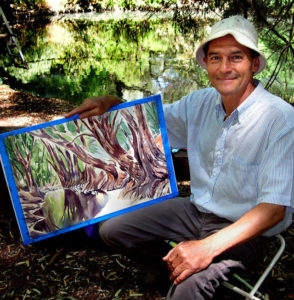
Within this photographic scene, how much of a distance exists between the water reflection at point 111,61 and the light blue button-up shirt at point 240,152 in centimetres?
430

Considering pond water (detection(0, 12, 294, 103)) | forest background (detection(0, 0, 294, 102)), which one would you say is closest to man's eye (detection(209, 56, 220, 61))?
forest background (detection(0, 0, 294, 102))

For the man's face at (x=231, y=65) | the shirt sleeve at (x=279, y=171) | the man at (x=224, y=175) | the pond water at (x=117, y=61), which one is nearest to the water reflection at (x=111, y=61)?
the pond water at (x=117, y=61)

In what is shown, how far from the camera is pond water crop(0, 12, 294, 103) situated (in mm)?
6445

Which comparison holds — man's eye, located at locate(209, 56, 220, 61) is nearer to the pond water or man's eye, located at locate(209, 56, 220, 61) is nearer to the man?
the man

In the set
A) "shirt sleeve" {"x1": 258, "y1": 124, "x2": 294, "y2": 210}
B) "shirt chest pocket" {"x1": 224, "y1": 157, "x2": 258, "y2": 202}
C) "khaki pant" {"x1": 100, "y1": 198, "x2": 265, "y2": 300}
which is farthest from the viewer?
"khaki pant" {"x1": 100, "y1": 198, "x2": 265, "y2": 300}

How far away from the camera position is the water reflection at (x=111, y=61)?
6574mm

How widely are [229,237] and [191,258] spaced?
162mm

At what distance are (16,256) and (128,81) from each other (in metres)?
5.17

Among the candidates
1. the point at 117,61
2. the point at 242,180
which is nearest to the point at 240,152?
the point at 242,180

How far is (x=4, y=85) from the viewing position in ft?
20.8

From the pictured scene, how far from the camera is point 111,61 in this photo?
837 centimetres

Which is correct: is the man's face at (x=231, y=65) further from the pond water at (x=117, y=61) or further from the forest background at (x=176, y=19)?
the pond water at (x=117, y=61)

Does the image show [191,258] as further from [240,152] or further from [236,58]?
[236,58]

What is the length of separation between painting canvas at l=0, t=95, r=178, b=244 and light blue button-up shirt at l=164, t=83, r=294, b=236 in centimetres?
24
